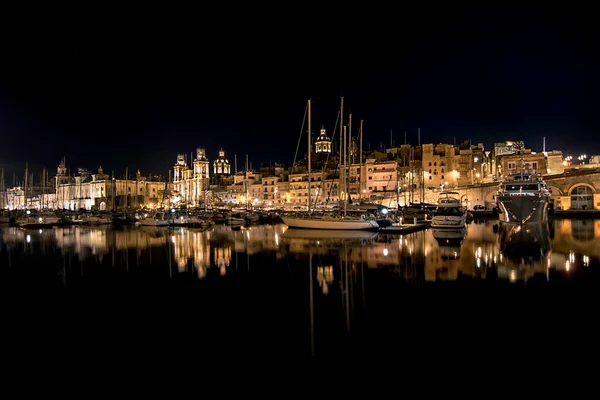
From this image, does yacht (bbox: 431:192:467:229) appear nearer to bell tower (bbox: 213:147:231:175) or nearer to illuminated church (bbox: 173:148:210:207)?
illuminated church (bbox: 173:148:210:207)

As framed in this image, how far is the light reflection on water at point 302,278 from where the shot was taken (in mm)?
6117

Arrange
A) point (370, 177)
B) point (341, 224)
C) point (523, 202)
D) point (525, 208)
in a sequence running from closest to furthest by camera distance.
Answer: point (341, 224) < point (525, 208) < point (523, 202) < point (370, 177)

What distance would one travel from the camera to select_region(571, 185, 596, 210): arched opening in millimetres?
47438

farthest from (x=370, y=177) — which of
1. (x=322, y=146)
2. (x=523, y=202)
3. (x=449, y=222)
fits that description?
(x=449, y=222)

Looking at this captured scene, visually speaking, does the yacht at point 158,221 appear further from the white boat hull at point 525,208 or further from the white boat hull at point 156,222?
the white boat hull at point 525,208

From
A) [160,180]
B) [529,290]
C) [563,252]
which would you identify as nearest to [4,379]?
[529,290]

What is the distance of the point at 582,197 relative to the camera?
159 feet

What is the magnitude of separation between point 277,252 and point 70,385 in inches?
452

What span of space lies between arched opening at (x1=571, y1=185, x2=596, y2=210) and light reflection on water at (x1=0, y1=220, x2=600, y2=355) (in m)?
37.0

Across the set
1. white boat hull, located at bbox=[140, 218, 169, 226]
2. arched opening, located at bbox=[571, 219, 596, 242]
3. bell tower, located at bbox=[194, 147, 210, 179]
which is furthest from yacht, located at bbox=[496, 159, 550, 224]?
bell tower, located at bbox=[194, 147, 210, 179]

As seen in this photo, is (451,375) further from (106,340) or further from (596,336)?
(106,340)

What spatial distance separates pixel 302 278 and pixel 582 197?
51828 millimetres

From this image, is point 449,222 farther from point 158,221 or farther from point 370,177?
point 370,177

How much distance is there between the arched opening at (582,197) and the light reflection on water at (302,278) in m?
37.0
